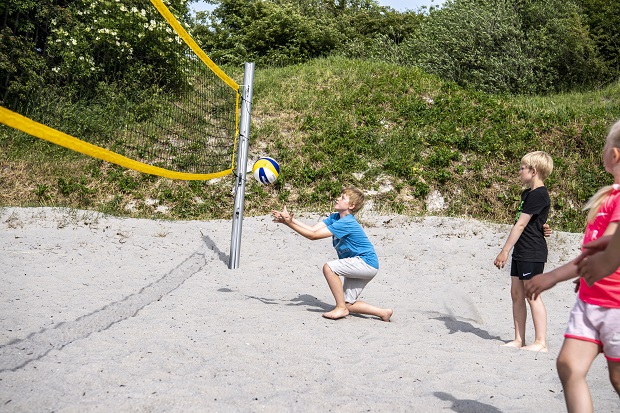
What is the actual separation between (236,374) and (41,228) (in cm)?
502

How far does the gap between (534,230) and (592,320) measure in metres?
2.11

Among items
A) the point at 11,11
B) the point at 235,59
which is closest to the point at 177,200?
the point at 11,11

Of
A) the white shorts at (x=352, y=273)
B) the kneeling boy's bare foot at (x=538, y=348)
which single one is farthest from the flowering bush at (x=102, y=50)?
the kneeling boy's bare foot at (x=538, y=348)

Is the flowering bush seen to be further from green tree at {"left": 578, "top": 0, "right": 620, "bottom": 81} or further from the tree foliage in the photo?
green tree at {"left": 578, "top": 0, "right": 620, "bottom": 81}

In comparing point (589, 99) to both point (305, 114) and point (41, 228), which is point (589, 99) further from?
point (41, 228)

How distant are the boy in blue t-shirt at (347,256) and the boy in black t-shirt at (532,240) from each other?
103 centimetres

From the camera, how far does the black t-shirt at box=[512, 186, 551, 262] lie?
13.7 feet

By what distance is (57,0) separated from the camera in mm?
5227

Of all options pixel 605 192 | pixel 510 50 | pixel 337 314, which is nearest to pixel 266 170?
pixel 337 314

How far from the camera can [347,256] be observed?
4.86 meters

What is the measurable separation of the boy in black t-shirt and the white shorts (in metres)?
1.02

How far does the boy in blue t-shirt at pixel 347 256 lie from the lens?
15.3ft

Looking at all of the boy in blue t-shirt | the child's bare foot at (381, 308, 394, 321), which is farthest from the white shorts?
the child's bare foot at (381, 308, 394, 321)

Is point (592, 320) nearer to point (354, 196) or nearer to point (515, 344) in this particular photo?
point (515, 344)
